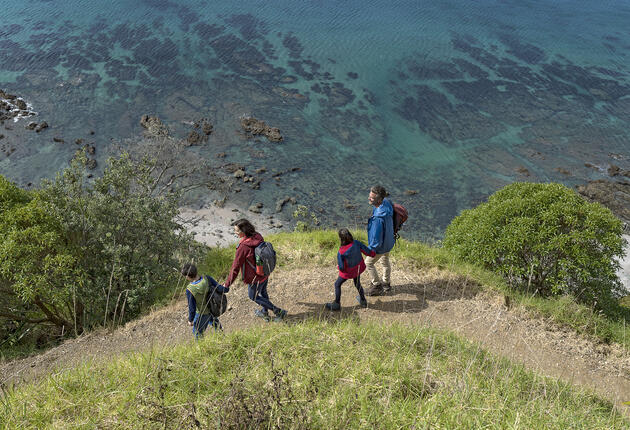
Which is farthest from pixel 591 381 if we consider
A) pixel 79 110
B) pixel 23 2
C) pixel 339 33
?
pixel 23 2

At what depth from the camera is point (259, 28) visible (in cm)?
4616

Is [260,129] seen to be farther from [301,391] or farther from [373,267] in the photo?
[301,391]

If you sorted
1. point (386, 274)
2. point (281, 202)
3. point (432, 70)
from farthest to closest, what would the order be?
point (432, 70), point (281, 202), point (386, 274)

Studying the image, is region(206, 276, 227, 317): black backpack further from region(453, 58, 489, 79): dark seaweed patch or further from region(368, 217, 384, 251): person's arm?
region(453, 58, 489, 79): dark seaweed patch

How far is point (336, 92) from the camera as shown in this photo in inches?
1428

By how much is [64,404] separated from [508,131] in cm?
3636

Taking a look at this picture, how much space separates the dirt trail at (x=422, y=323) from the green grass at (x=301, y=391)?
1776 millimetres

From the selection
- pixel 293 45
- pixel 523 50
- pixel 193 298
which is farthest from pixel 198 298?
pixel 523 50

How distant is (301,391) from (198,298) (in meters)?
3.13

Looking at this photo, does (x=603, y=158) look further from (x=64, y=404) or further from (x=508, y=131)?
(x=64, y=404)

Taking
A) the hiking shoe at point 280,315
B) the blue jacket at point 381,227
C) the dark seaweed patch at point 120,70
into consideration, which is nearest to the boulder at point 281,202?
the hiking shoe at point 280,315

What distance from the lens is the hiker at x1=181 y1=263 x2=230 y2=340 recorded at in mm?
6840

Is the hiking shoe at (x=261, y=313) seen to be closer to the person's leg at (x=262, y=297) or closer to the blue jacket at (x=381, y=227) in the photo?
the person's leg at (x=262, y=297)

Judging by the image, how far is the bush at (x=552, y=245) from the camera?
1029cm
